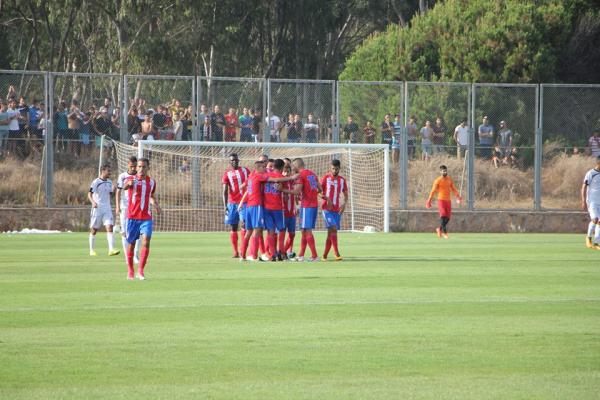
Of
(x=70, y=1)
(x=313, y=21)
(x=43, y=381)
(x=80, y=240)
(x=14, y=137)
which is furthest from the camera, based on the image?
(x=313, y=21)

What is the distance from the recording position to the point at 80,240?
27.8 meters

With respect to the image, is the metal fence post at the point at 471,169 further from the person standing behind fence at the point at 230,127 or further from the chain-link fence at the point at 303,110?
the person standing behind fence at the point at 230,127

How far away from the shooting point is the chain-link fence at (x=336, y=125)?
32.3m

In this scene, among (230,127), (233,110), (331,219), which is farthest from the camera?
(233,110)

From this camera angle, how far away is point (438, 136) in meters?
34.5

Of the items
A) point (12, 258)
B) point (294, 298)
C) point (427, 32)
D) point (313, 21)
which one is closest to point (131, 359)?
point (294, 298)

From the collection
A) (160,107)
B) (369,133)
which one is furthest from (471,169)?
(160,107)

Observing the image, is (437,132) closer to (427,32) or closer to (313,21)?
(427,32)

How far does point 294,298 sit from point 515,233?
817 inches

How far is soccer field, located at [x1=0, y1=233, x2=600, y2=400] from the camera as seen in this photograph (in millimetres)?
9023

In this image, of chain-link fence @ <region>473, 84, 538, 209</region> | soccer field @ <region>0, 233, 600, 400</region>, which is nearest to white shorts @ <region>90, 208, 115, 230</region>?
soccer field @ <region>0, 233, 600, 400</region>

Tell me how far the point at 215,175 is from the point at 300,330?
845 inches

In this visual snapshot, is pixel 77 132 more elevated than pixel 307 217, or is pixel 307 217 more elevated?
pixel 77 132

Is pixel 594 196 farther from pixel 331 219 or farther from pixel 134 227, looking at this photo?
pixel 134 227
